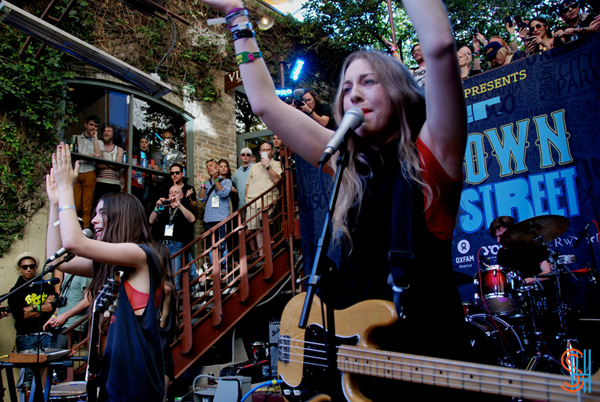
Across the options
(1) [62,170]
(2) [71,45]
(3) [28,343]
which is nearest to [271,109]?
(1) [62,170]

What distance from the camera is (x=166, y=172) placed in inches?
401

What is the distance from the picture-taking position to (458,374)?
1.13 meters

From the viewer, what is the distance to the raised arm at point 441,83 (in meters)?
1.25

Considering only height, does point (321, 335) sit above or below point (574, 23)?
below

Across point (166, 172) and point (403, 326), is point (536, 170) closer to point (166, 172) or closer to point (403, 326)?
point (403, 326)

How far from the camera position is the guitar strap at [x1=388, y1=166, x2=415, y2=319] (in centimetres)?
126

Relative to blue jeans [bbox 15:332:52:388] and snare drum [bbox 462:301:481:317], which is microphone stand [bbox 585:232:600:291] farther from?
blue jeans [bbox 15:332:52:388]

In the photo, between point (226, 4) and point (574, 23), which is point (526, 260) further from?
point (226, 4)

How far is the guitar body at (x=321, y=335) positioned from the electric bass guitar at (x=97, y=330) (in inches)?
57.0

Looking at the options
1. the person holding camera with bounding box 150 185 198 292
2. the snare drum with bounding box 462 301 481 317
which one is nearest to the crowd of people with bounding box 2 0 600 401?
the snare drum with bounding box 462 301 481 317

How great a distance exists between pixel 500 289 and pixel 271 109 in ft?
15.5

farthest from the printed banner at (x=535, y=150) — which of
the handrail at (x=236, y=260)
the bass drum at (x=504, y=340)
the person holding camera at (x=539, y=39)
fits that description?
the handrail at (x=236, y=260)

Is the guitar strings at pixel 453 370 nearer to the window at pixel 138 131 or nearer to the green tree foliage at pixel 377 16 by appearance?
the window at pixel 138 131

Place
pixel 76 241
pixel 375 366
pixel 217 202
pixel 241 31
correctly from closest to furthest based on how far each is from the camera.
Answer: pixel 375 366 → pixel 241 31 → pixel 76 241 → pixel 217 202
